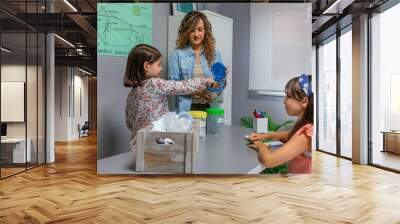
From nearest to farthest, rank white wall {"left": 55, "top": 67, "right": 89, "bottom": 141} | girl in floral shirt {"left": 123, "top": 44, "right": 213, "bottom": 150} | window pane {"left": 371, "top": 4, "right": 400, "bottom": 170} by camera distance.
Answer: girl in floral shirt {"left": 123, "top": 44, "right": 213, "bottom": 150}, window pane {"left": 371, "top": 4, "right": 400, "bottom": 170}, white wall {"left": 55, "top": 67, "right": 89, "bottom": 141}

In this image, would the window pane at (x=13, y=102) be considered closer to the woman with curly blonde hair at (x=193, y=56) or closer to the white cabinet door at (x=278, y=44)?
the woman with curly blonde hair at (x=193, y=56)

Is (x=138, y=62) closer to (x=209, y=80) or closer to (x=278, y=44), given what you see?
(x=209, y=80)

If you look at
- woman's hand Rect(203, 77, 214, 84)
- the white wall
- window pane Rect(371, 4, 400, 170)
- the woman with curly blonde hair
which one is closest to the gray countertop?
the woman with curly blonde hair

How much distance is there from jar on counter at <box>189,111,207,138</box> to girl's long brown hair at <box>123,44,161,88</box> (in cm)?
92

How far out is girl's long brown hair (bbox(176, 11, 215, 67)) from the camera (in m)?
5.73

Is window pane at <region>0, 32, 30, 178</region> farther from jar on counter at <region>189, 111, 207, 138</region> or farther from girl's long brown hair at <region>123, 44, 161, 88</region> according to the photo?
jar on counter at <region>189, 111, 207, 138</region>

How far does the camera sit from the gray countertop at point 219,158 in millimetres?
5609

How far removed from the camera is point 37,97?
7.04 m

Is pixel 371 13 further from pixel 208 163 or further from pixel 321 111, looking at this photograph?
pixel 208 163

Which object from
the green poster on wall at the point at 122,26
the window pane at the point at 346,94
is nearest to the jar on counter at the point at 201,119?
the green poster on wall at the point at 122,26

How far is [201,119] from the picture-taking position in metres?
5.66

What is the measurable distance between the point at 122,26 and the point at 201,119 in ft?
6.10

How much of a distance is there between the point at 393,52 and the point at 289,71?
84.5 inches

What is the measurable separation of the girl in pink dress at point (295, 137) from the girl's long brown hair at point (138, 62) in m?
1.91
